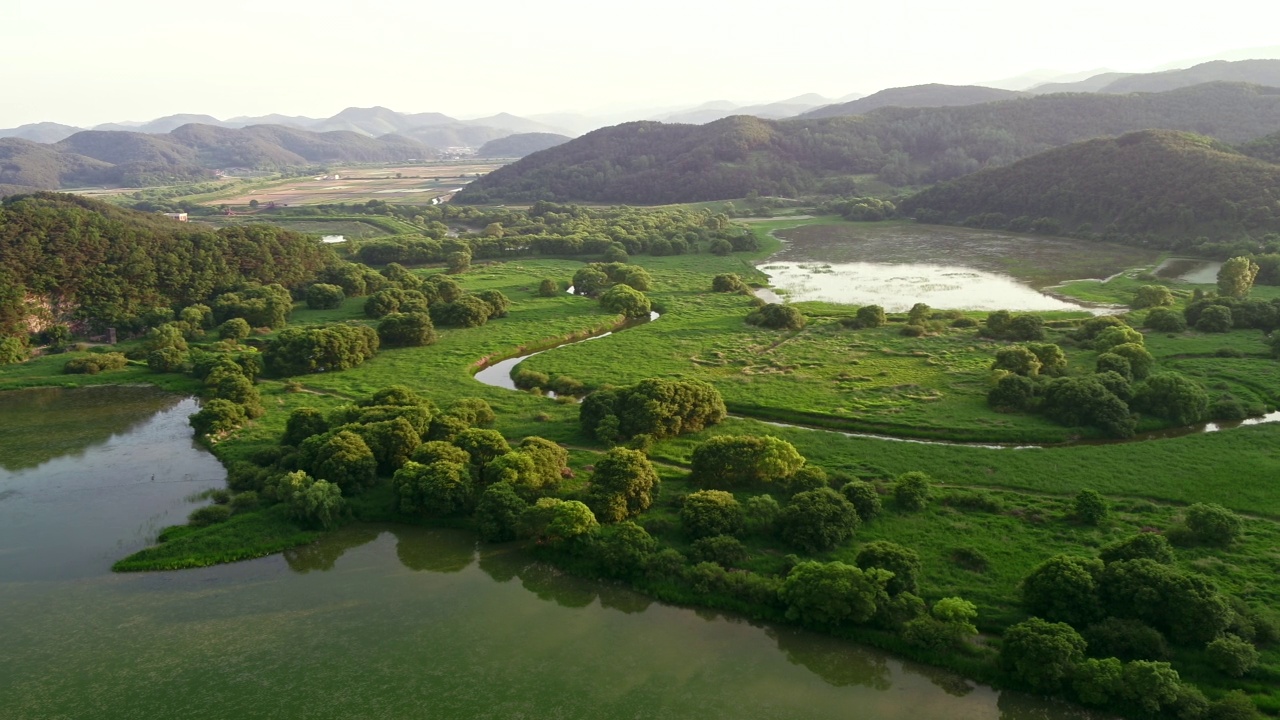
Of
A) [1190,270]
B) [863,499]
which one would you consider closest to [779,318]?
[863,499]

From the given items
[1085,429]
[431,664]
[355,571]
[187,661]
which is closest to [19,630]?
[187,661]

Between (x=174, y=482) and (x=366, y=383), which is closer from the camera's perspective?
(x=174, y=482)

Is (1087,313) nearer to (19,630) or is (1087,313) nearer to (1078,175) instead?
(1078,175)

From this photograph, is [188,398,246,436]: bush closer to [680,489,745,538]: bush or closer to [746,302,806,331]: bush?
[680,489,745,538]: bush

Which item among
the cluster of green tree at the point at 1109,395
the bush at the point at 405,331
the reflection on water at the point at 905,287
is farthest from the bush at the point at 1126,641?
the reflection on water at the point at 905,287

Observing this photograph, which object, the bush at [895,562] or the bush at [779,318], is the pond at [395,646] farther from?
the bush at [779,318]

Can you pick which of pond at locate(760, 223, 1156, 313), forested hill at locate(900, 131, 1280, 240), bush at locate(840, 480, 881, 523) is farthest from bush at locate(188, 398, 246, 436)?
forested hill at locate(900, 131, 1280, 240)

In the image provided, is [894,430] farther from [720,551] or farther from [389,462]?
[389,462]
